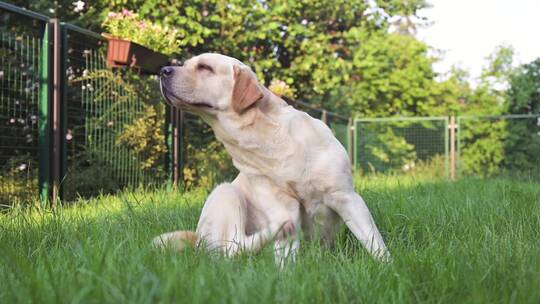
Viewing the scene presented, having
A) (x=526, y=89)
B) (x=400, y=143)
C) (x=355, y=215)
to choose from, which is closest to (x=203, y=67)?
(x=355, y=215)

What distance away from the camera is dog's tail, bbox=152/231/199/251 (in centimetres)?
203

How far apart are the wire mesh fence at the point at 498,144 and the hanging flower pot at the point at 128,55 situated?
757 cm

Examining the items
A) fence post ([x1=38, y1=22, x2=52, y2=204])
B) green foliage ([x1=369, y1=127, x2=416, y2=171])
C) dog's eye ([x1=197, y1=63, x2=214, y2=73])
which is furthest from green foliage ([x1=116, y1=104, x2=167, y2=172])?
green foliage ([x1=369, y1=127, x2=416, y2=171])

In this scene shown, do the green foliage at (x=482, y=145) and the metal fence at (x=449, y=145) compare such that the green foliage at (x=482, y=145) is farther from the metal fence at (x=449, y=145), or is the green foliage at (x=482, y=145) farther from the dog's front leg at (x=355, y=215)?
the dog's front leg at (x=355, y=215)

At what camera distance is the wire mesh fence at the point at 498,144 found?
10.7 meters

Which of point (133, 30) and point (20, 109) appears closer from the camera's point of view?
point (20, 109)

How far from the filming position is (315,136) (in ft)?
7.59

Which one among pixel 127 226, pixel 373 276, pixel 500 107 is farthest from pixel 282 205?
pixel 500 107

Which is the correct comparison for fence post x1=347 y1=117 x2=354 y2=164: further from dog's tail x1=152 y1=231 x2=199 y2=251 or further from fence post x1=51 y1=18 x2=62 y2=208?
dog's tail x1=152 y1=231 x2=199 y2=251

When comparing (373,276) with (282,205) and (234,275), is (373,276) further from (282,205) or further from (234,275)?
(282,205)

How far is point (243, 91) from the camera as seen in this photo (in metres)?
2.32

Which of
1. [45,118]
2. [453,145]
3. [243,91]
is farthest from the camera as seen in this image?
[453,145]

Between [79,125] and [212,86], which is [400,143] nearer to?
[79,125]

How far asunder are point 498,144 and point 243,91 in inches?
397
